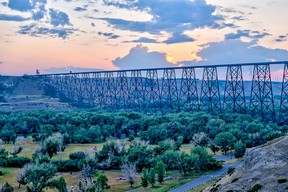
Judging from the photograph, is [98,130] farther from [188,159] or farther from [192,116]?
[188,159]

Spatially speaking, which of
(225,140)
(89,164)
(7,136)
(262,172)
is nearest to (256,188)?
(262,172)

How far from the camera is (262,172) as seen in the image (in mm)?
32062

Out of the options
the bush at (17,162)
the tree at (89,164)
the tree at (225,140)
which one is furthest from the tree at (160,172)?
the bush at (17,162)

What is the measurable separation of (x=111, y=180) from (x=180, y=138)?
2706 cm

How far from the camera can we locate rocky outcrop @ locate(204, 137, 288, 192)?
29641 millimetres

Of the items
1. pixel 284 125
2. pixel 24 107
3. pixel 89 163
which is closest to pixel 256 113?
pixel 284 125

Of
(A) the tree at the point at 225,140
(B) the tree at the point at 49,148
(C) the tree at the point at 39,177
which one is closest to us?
(C) the tree at the point at 39,177

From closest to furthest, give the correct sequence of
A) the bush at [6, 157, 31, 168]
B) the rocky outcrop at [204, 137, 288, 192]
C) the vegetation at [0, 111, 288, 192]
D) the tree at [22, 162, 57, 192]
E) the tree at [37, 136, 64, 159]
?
1. the rocky outcrop at [204, 137, 288, 192]
2. the tree at [22, 162, 57, 192]
3. the vegetation at [0, 111, 288, 192]
4. the bush at [6, 157, 31, 168]
5. the tree at [37, 136, 64, 159]

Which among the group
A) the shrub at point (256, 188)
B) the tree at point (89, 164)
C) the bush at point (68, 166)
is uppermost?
the shrub at point (256, 188)

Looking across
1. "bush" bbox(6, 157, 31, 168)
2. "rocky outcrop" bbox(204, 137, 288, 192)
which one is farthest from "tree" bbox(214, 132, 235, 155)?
"rocky outcrop" bbox(204, 137, 288, 192)

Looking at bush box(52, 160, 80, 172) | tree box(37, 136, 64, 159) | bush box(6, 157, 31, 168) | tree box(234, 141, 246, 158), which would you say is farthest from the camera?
tree box(37, 136, 64, 159)

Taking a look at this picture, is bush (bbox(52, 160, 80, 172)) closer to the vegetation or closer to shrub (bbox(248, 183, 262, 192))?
the vegetation

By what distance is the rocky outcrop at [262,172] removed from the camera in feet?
97.2

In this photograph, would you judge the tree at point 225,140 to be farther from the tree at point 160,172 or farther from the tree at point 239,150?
the tree at point 160,172
